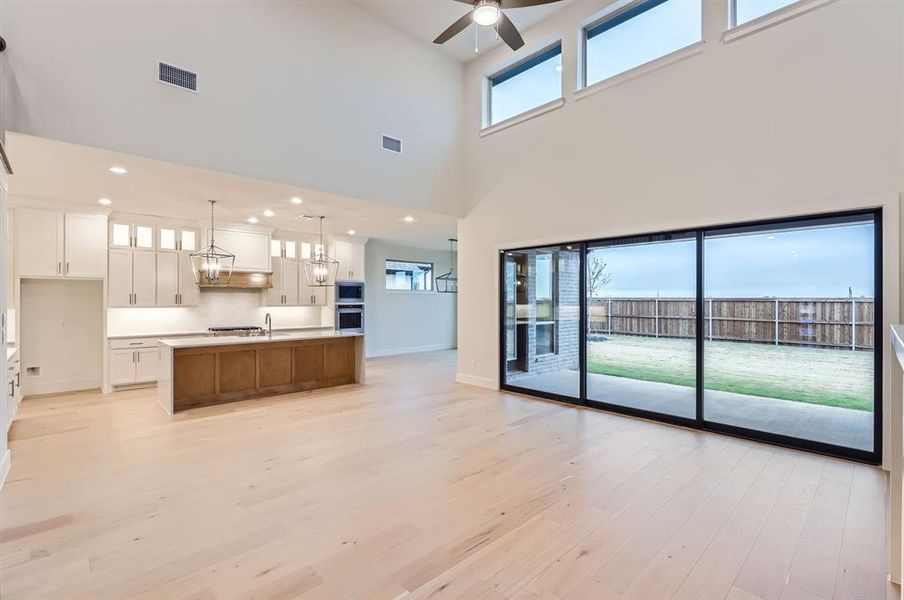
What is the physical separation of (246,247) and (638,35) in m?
7.15

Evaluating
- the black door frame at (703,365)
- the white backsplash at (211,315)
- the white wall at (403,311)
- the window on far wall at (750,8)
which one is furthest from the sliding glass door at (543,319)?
the white wall at (403,311)

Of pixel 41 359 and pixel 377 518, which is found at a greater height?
pixel 41 359

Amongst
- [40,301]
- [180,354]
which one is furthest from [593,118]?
[40,301]

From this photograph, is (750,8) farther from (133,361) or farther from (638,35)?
(133,361)

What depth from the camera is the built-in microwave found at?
30.5ft

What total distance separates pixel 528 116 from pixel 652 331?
11.4 feet

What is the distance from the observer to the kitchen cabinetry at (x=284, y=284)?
8633 mm

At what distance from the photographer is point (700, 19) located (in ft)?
15.1

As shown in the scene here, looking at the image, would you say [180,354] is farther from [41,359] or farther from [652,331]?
[652,331]

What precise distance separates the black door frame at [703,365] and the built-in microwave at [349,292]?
13.7 feet

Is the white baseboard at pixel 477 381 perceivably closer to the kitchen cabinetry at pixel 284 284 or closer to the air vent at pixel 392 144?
the air vent at pixel 392 144

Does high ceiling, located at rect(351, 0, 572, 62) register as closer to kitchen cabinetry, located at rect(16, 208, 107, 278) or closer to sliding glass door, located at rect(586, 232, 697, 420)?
sliding glass door, located at rect(586, 232, 697, 420)

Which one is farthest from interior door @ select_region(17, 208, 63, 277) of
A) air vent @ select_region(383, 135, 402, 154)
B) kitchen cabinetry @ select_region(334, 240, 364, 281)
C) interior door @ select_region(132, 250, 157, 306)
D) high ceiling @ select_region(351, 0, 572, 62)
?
high ceiling @ select_region(351, 0, 572, 62)

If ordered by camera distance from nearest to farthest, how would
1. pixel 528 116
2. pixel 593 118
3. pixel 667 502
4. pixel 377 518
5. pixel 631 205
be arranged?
pixel 377 518, pixel 667 502, pixel 631 205, pixel 593 118, pixel 528 116
